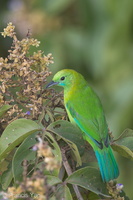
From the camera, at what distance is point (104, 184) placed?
6.17 ft

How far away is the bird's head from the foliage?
58 centimetres

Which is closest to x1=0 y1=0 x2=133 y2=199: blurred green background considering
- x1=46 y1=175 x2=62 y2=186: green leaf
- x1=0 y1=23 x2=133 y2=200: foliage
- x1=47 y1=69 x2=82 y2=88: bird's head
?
x1=47 y1=69 x2=82 y2=88: bird's head

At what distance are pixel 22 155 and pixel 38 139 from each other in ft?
0.27

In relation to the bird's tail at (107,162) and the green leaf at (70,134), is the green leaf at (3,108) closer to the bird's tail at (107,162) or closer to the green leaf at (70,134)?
the green leaf at (70,134)

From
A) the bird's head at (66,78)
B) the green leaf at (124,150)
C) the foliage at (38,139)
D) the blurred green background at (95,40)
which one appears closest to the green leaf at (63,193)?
the foliage at (38,139)

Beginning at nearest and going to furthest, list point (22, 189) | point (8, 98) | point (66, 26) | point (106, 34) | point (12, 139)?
point (22, 189) < point (12, 139) < point (8, 98) < point (106, 34) < point (66, 26)

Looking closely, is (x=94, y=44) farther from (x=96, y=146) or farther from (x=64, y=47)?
(x=96, y=146)

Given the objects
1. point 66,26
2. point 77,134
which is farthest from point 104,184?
point 66,26

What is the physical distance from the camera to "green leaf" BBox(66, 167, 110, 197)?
1723 mm

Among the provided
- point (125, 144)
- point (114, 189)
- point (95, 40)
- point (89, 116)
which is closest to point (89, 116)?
point (89, 116)

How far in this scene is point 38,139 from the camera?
178 cm

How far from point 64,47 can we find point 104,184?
399 cm

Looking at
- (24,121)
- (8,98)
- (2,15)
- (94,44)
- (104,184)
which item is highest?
(2,15)

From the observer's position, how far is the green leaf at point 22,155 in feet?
5.70
